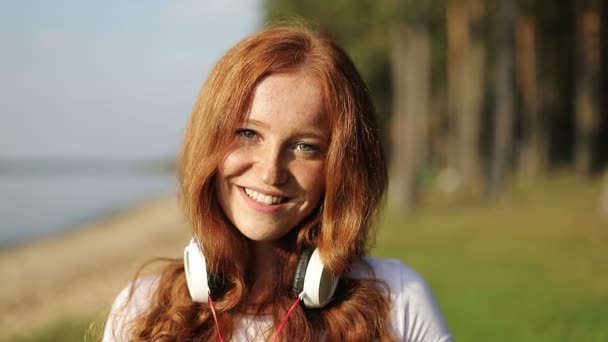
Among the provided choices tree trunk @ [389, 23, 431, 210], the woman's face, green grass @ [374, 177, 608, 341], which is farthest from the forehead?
tree trunk @ [389, 23, 431, 210]

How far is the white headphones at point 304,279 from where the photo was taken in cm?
206

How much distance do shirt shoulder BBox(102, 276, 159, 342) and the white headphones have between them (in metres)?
0.18

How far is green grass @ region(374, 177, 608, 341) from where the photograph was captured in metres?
7.11

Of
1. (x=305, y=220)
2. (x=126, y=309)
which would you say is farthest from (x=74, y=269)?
(x=305, y=220)

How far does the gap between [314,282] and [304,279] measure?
0.14ft

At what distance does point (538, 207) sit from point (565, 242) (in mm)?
4787

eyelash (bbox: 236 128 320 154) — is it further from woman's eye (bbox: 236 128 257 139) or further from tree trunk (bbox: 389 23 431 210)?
tree trunk (bbox: 389 23 431 210)

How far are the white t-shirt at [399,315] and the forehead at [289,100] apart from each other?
1.74 ft

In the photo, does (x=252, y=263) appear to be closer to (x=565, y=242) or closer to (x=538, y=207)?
(x=565, y=242)

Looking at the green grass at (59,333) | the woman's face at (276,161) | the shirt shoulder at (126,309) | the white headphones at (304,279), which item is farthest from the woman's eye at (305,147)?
the green grass at (59,333)

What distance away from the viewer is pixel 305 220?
2.20 metres

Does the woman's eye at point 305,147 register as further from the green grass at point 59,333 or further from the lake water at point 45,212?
the lake water at point 45,212

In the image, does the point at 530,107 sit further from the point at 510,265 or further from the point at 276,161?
the point at 276,161

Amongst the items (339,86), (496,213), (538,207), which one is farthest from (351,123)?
(538,207)
